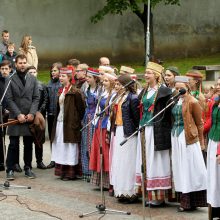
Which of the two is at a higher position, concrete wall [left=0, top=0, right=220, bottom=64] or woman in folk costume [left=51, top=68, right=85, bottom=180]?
concrete wall [left=0, top=0, right=220, bottom=64]

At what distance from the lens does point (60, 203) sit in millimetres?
10133

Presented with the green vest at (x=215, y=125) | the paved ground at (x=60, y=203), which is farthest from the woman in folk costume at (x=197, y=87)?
the green vest at (x=215, y=125)

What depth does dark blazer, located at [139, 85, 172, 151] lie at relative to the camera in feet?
31.7

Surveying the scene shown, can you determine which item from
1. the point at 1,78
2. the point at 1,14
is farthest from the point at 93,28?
the point at 1,78

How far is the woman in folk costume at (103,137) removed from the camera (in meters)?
10.7

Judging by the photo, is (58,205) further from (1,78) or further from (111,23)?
(111,23)

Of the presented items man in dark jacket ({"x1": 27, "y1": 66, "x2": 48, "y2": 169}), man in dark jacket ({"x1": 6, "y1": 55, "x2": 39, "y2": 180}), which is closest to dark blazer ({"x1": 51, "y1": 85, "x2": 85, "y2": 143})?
man in dark jacket ({"x1": 6, "y1": 55, "x2": 39, "y2": 180})

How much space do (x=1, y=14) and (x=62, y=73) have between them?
45.8 ft

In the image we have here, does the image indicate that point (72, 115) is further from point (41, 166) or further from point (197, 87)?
point (197, 87)

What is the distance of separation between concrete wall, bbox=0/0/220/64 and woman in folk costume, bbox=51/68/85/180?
13797 mm

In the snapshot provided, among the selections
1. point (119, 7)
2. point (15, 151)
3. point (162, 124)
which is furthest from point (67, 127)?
point (119, 7)

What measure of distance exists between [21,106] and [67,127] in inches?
32.3

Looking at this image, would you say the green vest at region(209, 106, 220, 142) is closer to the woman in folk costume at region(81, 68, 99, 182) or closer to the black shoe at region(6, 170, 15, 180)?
the woman in folk costume at region(81, 68, 99, 182)

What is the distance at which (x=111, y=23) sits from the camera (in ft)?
90.9
